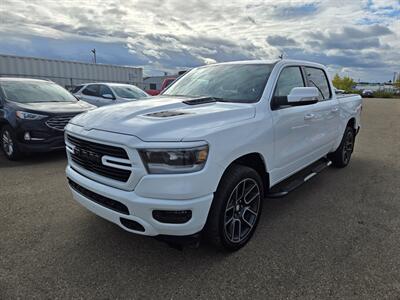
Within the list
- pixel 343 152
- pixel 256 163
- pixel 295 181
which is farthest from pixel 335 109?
pixel 256 163

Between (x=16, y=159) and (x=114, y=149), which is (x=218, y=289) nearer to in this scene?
(x=114, y=149)

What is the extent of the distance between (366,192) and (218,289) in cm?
323

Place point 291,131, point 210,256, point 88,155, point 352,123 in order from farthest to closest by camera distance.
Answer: point 352,123 → point 291,131 → point 210,256 → point 88,155

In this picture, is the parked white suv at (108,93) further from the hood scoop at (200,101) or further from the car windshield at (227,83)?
the hood scoop at (200,101)

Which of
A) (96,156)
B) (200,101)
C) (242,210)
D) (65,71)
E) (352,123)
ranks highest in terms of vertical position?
(65,71)

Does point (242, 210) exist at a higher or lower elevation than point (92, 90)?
lower

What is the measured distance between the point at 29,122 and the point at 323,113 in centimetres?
531

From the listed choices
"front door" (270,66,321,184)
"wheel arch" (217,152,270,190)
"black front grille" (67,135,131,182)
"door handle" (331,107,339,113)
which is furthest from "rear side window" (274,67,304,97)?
"black front grille" (67,135,131,182)

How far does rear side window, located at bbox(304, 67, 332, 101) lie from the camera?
430 cm

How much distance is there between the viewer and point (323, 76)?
192 inches

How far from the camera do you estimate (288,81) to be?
3666 mm

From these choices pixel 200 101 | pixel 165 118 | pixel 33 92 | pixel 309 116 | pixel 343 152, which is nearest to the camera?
pixel 165 118

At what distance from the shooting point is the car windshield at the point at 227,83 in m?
3.27

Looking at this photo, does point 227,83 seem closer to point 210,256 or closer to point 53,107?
point 210,256
